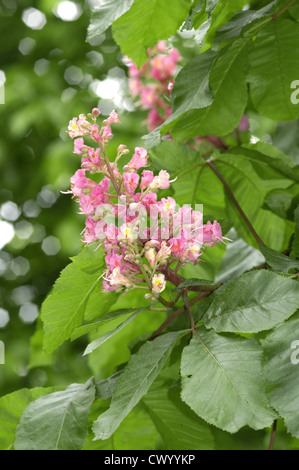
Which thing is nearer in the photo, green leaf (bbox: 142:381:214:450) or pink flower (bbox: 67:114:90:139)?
pink flower (bbox: 67:114:90:139)

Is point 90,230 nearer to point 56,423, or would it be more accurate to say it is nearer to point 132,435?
point 56,423

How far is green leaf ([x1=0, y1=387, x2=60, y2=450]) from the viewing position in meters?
0.77

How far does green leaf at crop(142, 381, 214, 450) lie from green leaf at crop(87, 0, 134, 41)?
50 centimetres

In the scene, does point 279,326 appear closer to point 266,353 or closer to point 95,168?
point 266,353

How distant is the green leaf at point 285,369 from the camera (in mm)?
581

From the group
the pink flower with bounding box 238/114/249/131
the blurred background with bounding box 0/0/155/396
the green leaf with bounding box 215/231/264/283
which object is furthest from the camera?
the blurred background with bounding box 0/0/155/396

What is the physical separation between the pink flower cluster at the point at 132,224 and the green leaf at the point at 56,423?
147mm

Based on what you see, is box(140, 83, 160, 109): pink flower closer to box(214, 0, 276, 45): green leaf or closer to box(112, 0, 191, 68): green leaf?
box(112, 0, 191, 68): green leaf

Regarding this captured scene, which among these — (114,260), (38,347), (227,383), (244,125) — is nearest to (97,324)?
(114,260)

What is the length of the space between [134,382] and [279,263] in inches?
9.4

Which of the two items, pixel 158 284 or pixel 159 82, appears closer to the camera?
pixel 158 284

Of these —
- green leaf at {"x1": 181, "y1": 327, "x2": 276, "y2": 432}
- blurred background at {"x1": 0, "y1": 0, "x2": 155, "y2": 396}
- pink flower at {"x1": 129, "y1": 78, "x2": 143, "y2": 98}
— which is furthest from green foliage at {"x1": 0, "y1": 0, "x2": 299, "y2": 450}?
blurred background at {"x1": 0, "y1": 0, "x2": 155, "y2": 396}

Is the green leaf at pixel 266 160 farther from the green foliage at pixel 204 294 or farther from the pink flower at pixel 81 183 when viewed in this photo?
the pink flower at pixel 81 183

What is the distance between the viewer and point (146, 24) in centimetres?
86
